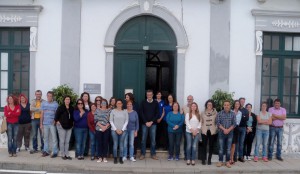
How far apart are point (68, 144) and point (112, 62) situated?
8.79 feet

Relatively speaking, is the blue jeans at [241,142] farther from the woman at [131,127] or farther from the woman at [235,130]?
the woman at [131,127]

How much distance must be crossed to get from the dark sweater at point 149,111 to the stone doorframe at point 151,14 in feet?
3.02

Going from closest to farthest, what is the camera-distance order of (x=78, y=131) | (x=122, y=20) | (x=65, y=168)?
(x=65, y=168), (x=78, y=131), (x=122, y=20)

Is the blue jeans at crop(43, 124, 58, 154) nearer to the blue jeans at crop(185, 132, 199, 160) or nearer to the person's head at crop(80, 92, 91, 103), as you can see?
the person's head at crop(80, 92, 91, 103)

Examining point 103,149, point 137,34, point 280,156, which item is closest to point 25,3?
point 137,34

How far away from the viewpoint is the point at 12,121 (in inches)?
402

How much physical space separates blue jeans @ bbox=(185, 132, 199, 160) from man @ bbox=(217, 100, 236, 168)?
67cm

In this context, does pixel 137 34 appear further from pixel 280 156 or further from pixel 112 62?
pixel 280 156

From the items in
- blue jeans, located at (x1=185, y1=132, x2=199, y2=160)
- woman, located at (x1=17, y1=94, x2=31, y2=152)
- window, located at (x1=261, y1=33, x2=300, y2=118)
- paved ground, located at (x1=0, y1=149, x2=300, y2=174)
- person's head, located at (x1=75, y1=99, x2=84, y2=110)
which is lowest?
paved ground, located at (x1=0, y1=149, x2=300, y2=174)

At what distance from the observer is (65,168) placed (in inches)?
374

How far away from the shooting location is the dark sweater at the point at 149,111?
34.0 feet

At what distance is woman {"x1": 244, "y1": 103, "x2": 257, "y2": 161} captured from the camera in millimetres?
10500

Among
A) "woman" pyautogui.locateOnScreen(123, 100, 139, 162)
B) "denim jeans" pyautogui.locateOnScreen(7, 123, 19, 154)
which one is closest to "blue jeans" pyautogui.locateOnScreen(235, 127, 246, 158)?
"woman" pyautogui.locateOnScreen(123, 100, 139, 162)

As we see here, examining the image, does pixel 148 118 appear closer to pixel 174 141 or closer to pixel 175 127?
pixel 175 127
